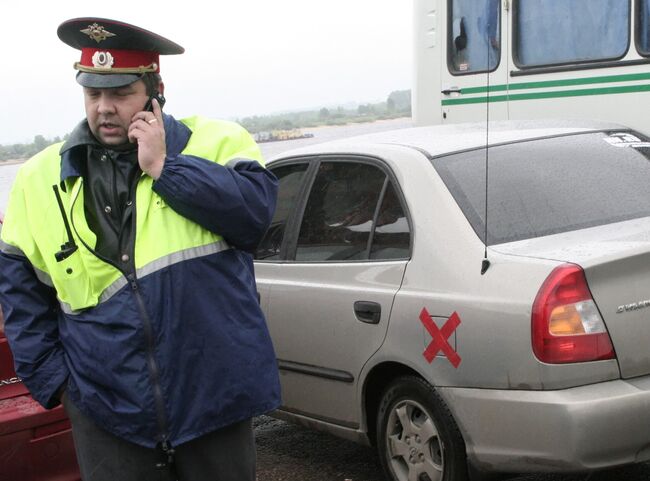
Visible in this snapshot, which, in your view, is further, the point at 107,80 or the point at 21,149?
the point at 21,149

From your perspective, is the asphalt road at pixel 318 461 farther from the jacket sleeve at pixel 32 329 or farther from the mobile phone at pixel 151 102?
the mobile phone at pixel 151 102

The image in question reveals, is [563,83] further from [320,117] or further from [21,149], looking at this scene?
[21,149]

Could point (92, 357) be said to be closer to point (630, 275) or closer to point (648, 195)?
point (630, 275)

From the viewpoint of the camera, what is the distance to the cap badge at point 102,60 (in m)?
2.88

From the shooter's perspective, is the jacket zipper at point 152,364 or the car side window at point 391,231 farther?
the car side window at point 391,231

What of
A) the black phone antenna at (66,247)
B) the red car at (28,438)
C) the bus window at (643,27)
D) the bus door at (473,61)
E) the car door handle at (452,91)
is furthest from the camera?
the car door handle at (452,91)

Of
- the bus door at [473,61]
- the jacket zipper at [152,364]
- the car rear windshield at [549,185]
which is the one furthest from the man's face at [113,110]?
the bus door at [473,61]

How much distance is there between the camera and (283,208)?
5.47 meters

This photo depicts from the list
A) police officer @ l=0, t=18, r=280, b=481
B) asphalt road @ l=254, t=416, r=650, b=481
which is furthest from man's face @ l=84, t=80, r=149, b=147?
Result: asphalt road @ l=254, t=416, r=650, b=481

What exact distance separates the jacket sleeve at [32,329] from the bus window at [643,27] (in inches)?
222

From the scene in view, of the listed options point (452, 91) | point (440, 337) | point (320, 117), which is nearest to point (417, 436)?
point (440, 337)

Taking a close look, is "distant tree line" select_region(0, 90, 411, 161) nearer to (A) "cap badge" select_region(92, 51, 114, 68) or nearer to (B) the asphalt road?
(B) the asphalt road

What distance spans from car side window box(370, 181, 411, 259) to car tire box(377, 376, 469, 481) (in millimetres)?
522

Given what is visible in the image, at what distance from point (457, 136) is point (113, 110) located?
2.46 m
